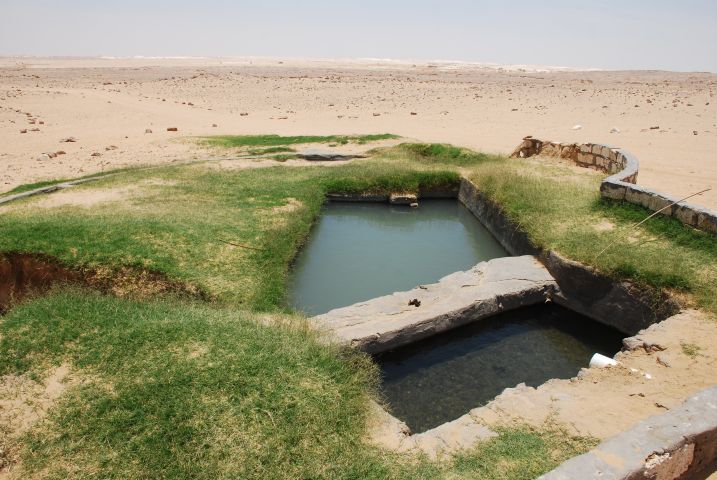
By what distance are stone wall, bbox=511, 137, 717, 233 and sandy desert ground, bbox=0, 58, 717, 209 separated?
95cm

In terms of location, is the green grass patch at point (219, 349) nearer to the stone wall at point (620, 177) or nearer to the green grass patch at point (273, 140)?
the stone wall at point (620, 177)

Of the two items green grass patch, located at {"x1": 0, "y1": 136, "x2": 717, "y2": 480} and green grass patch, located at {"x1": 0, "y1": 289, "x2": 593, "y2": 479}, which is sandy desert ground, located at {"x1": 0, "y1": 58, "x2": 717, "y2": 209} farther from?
green grass patch, located at {"x1": 0, "y1": 289, "x2": 593, "y2": 479}

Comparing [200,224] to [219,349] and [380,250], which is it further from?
[219,349]

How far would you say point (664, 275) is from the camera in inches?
268

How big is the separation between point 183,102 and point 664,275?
1042 inches

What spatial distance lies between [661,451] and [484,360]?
8.94 feet

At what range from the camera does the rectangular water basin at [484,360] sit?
557cm

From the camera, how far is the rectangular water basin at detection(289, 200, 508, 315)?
25.8ft

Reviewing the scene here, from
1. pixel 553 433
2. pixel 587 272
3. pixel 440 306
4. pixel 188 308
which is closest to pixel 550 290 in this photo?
pixel 587 272

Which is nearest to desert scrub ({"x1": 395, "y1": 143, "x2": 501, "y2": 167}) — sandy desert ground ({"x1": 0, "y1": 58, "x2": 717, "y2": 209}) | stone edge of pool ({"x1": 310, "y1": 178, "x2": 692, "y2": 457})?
sandy desert ground ({"x1": 0, "y1": 58, "x2": 717, "y2": 209})

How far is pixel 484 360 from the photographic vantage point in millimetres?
6336

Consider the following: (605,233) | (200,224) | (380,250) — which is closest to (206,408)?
(200,224)

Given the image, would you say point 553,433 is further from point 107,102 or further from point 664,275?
point 107,102

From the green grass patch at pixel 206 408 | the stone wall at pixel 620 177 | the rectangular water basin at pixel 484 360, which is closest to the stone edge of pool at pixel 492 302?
the rectangular water basin at pixel 484 360
